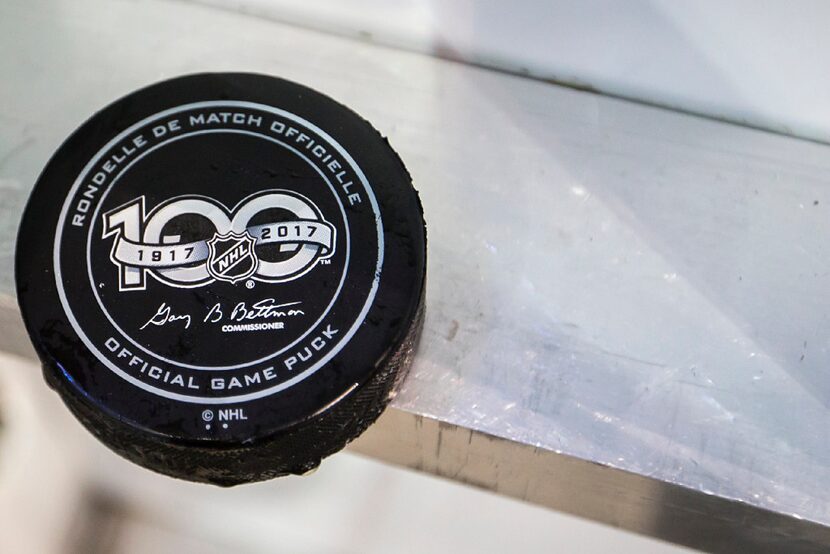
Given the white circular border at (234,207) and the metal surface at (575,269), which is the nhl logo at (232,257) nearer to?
the white circular border at (234,207)

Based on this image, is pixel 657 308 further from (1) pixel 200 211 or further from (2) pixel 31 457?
(2) pixel 31 457

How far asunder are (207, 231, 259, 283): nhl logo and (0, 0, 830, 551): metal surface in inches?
5.2

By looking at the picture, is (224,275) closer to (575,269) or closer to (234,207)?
(234,207)

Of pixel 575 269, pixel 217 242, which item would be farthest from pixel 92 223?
pixel 575 269

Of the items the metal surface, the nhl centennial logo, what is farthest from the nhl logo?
the metal surface

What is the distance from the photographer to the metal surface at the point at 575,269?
1.82 ft

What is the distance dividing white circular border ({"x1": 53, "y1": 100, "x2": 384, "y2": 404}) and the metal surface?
0.09 m

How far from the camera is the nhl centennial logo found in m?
0.52

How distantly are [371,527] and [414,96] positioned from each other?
1.33 feet

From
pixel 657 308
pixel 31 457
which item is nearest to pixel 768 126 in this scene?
pixel 657 308

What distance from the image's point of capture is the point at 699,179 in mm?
637

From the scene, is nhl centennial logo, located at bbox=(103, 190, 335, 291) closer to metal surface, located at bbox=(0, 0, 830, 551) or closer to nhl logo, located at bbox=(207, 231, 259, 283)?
nhl logo, located at bbox=(207, 231, 259, 283)

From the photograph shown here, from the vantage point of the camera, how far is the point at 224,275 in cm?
52

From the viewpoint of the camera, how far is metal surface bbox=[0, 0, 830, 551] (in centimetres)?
55
